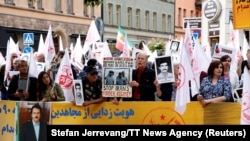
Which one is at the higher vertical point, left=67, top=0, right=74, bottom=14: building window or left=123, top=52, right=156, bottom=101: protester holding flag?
left=67, top=0, right=74, bottom=14: building window

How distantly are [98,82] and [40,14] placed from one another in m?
37.6

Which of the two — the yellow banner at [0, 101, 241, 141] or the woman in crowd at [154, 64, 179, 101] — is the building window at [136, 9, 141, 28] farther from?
the yellow banner at [0, 101, 241, 141]

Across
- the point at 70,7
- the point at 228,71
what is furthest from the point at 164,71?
the point at 70,7

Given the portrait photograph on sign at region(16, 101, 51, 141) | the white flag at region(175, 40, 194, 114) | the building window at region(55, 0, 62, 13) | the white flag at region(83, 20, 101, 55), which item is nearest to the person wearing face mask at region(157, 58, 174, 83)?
the white flag at region(175, 40, 194, 114)

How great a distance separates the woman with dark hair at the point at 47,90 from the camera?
32.7 ft

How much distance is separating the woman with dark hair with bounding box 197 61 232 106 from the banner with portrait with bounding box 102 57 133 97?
3.08 ft

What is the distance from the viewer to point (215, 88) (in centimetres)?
905

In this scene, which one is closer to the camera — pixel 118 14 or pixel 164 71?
pixel 164 71

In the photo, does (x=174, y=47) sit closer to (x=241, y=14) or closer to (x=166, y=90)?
(x=166, y=90)

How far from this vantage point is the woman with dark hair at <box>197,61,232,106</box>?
9.05 meters

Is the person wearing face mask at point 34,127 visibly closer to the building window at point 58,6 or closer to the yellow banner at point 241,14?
the yellow banner at point 241,14

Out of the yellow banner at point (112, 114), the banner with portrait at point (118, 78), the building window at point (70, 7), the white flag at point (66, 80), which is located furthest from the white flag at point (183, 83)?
the building window at point (70, 7)

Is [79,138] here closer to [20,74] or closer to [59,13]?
[20,74]

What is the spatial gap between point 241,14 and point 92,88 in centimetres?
211
